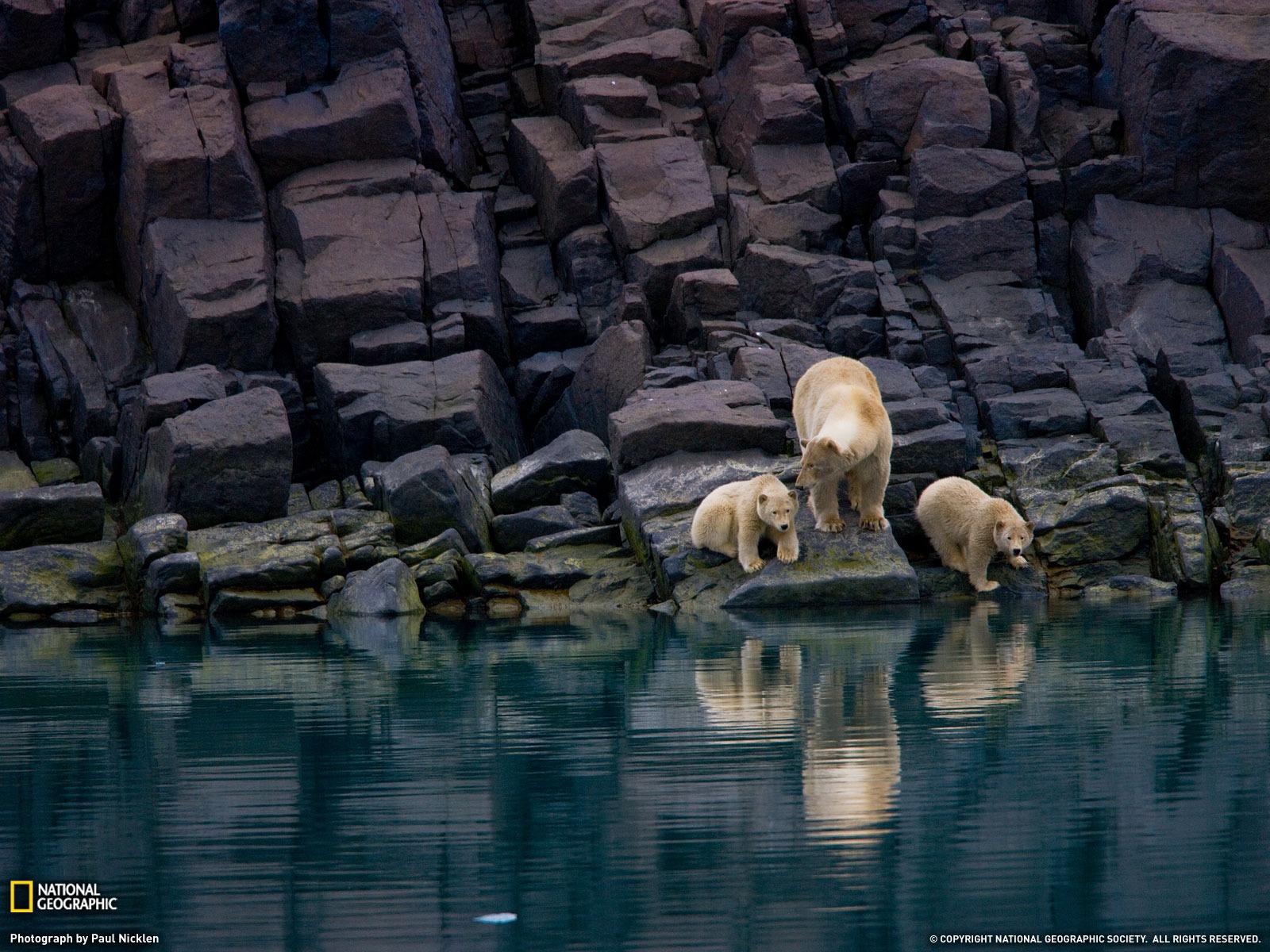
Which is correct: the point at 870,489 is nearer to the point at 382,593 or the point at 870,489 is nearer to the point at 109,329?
the point at 382,593

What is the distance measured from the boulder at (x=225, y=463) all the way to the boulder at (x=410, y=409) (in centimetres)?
186

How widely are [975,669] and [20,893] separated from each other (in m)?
6.89

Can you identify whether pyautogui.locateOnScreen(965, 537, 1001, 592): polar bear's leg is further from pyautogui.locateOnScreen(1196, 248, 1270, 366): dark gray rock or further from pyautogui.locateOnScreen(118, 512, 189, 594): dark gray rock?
pyautogui.locateOnScreen(118, 512, 189, 594): dark gray rock

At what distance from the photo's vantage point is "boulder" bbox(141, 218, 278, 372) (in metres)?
24.3

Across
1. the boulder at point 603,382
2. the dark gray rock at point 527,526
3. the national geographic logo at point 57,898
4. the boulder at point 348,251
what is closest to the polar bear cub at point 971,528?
the dark gray rock at point 527,526

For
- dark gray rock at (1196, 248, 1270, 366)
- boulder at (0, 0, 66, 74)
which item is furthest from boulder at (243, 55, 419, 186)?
dark gray rock at (1196, 248, 1270, 366)

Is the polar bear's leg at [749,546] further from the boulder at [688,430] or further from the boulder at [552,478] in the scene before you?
the boulder at [552,478]

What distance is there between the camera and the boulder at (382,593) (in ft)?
58.3

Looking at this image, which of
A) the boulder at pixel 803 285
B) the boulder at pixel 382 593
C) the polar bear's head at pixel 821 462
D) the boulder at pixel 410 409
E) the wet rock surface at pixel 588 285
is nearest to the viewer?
the polar bear's head at pixel 821 462

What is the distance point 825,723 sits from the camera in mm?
8492

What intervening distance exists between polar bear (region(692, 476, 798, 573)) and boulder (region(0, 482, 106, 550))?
862 cm

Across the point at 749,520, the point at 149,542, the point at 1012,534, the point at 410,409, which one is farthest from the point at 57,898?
the point at 410,409

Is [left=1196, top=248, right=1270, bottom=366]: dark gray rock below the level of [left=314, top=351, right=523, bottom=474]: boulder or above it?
above

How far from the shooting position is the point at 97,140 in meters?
25.9
